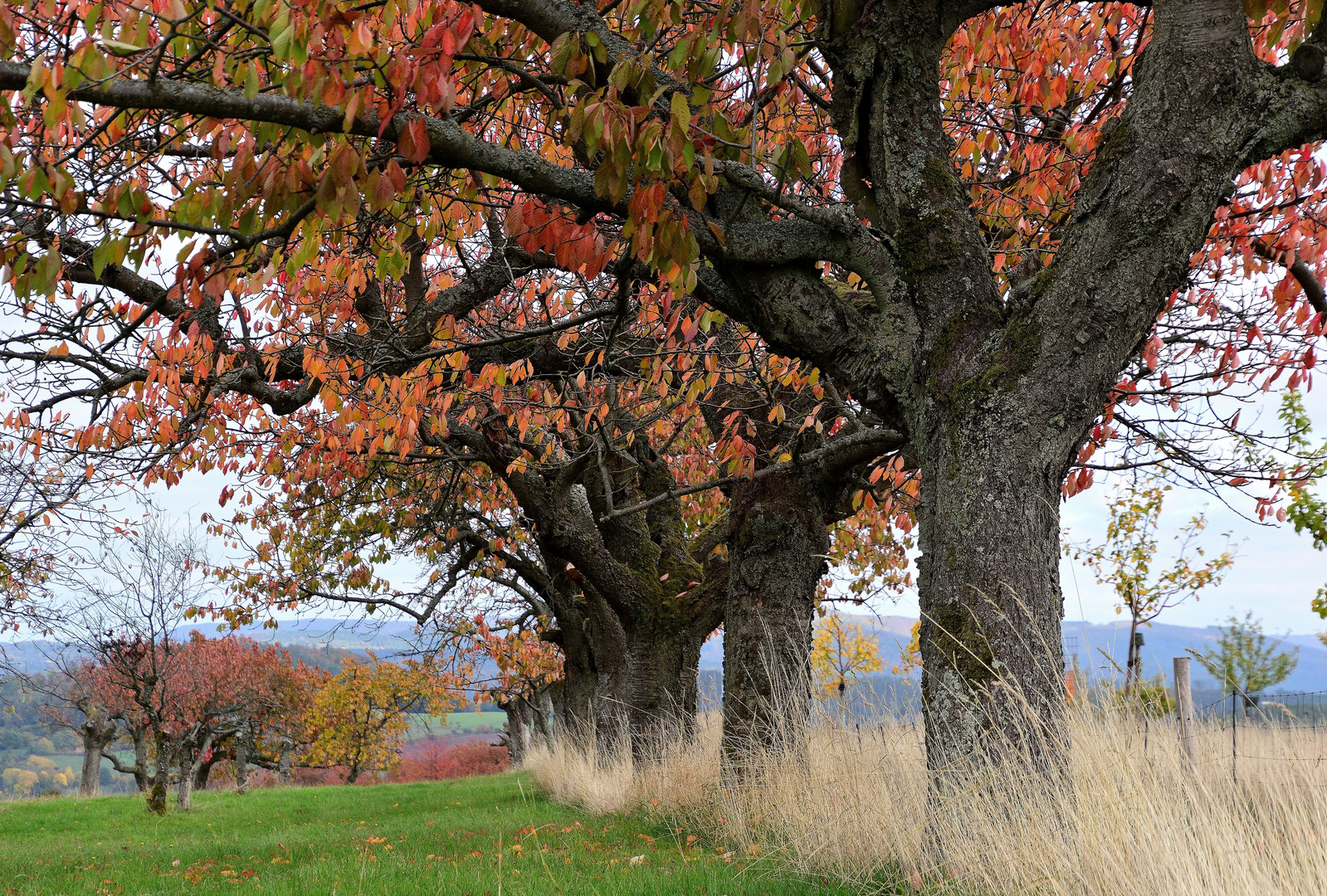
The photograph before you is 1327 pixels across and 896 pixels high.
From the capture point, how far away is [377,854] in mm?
7312

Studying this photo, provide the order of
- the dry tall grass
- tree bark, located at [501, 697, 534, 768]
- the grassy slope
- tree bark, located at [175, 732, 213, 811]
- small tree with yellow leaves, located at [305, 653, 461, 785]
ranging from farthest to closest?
small tree with yellow leaves, located at [305, 653, 461, 785] → tree bark, located at [501, 697, 534, 768] → tree bark, located at [175, 732, 213, 811] → the grassy slope → the dry tall grass

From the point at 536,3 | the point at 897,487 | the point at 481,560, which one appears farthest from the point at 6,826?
the point at 536,3

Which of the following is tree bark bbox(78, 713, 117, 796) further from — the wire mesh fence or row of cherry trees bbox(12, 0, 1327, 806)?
the wire mesh fence

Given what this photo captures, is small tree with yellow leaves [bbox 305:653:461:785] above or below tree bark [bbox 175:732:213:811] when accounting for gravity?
below

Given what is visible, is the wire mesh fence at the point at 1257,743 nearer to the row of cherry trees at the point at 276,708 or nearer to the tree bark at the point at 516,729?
the row of cherry trees at the point at 276,708

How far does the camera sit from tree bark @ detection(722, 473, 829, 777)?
6906mm

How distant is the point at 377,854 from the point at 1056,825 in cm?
625

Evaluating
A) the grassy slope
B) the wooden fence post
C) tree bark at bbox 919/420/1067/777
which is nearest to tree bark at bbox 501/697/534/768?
the grassy slope

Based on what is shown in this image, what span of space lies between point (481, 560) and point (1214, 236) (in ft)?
39.1

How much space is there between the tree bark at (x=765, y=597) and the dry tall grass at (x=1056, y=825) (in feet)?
3.87

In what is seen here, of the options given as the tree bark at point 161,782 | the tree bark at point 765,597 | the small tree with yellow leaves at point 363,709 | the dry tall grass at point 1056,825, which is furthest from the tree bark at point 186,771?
the small tree with yellow leaves at point 363,709

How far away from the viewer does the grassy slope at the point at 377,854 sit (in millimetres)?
4988

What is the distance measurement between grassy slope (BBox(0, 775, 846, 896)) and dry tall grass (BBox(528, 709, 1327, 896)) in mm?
403

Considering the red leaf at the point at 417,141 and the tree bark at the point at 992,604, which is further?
the tree bark at the point at 992,604
